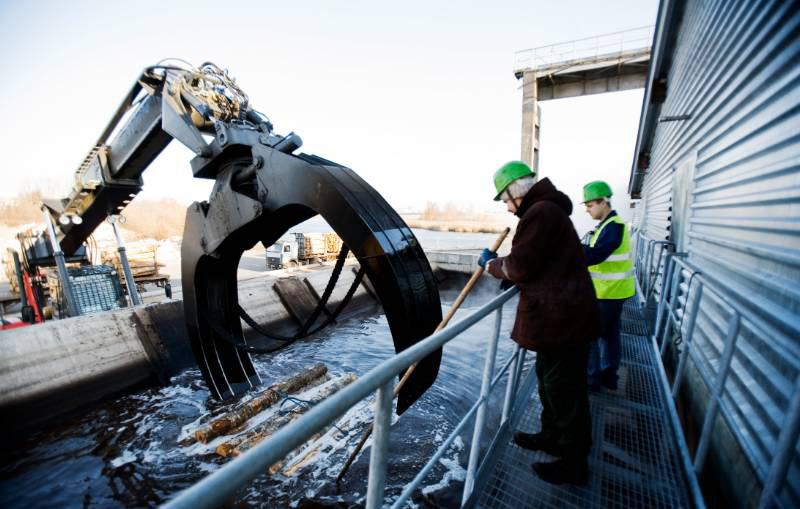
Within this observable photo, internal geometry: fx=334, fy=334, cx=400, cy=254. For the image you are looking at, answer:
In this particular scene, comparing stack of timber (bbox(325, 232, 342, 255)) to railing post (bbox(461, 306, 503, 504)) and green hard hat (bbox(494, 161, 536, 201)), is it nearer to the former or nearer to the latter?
green hard hat (bbox(494, 161, 536, 201))

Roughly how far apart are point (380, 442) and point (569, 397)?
158 centimetres

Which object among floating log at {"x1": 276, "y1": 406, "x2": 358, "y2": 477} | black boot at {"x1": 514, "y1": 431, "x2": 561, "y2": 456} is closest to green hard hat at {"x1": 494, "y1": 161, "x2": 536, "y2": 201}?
black boot at {"x1": 514, "y1": 431, "x2": 561, "y2": 456}

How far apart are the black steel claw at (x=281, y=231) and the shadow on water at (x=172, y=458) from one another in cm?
99

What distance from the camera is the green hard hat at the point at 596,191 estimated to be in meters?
3.22

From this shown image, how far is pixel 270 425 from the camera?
3.64 m

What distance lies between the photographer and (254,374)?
15.3ft

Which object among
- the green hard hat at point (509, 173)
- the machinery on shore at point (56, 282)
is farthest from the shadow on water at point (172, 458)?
the green hard hat at point (509, 173)

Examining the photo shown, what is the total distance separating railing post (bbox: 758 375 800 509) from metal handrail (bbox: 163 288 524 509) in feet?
4.22

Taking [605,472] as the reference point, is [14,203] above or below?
above

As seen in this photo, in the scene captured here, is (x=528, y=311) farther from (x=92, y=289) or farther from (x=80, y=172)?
(x=92, y=289)

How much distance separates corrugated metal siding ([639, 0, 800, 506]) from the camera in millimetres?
1947

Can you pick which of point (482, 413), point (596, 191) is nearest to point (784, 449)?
point (482, 413)

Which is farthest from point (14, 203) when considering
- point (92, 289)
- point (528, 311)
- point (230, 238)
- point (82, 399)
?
point (528, 311)

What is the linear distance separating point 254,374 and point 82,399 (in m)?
2.37
